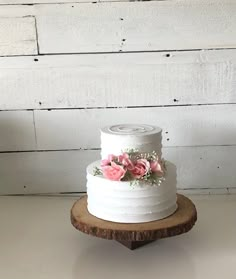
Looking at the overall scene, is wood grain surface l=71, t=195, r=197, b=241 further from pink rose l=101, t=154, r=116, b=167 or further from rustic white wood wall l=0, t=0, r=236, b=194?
rustic white wood wall l=0, t=0, r=236, b=194

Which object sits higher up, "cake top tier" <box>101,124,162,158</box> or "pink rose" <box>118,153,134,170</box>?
"cake top tier" <box>101,124,162,158</box>

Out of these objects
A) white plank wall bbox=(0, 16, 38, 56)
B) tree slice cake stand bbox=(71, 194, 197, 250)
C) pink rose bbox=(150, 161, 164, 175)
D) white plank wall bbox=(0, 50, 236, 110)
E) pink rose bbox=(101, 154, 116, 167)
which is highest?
→ white plank wall bbox=(0, 16, 38, 56)

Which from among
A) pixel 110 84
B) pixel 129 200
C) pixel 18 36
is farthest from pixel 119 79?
pixel 129 200

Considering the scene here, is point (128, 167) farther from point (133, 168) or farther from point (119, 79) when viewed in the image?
point (119, 79)

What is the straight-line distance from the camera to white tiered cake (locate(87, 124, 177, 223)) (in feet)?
2.70

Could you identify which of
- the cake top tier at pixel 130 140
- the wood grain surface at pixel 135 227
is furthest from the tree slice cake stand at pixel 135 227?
the cake top tier at pixel 130 140

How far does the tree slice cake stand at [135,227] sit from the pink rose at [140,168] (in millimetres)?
83

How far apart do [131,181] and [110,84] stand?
12.6 inches

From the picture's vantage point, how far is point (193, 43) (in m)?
1.06

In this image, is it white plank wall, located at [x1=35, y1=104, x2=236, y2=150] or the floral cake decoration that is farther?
white plank wall, located at [x1=35, y1=104, x2=236, y2=150]

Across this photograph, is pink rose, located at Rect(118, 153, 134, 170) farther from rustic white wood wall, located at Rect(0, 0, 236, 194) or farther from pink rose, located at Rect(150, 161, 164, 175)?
rustic white wood wall, located at Rect(0, 0, 236, 194)

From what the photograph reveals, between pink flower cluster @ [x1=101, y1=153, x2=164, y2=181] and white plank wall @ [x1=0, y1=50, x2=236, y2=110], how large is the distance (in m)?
0.27

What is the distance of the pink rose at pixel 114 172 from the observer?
82 cm

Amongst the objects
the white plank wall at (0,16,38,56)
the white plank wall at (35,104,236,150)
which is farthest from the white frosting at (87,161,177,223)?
the white plank wall at (0,16,38,56)
